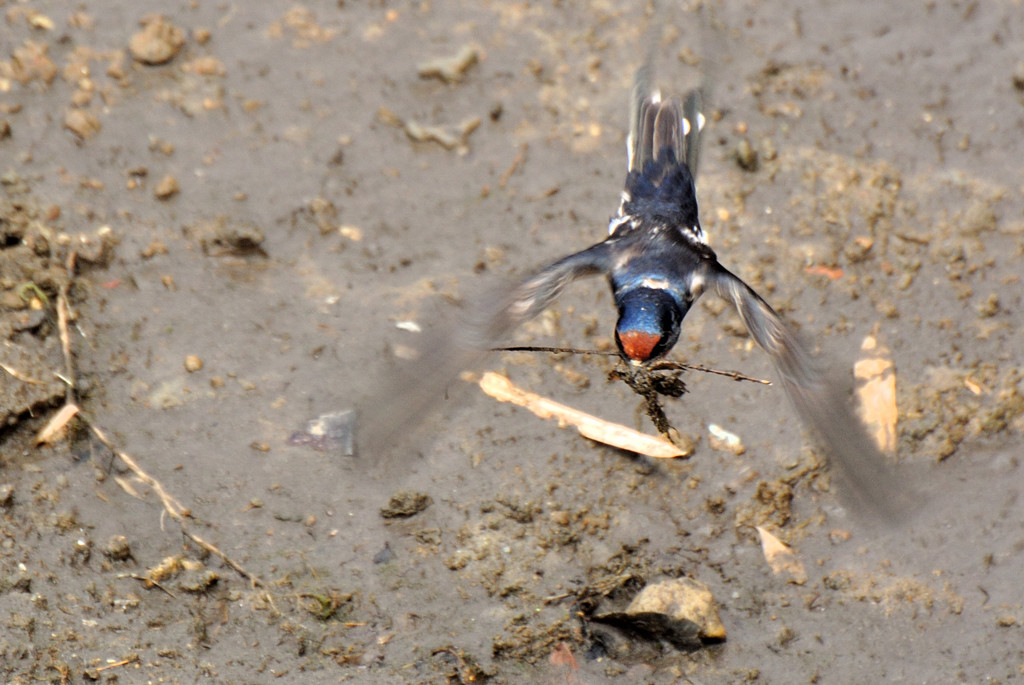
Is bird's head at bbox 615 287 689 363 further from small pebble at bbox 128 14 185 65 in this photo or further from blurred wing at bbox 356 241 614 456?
small pebble at bbox 128 14 185 65

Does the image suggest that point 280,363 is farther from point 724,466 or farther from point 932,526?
point 932,526

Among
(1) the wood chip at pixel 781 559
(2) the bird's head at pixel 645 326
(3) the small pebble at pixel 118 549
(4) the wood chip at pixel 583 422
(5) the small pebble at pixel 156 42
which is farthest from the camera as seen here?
(5) the small pebble at pixel 156 42

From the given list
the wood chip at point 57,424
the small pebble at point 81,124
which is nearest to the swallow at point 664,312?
the wood chip at point 57,424

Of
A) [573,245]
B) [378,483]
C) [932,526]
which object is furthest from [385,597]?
[932,526]

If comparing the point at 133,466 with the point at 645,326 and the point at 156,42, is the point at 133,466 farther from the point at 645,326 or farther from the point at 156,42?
the point at 156,42

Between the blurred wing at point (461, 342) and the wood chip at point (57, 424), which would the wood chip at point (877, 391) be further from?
the wood chip at point (57, 424)
